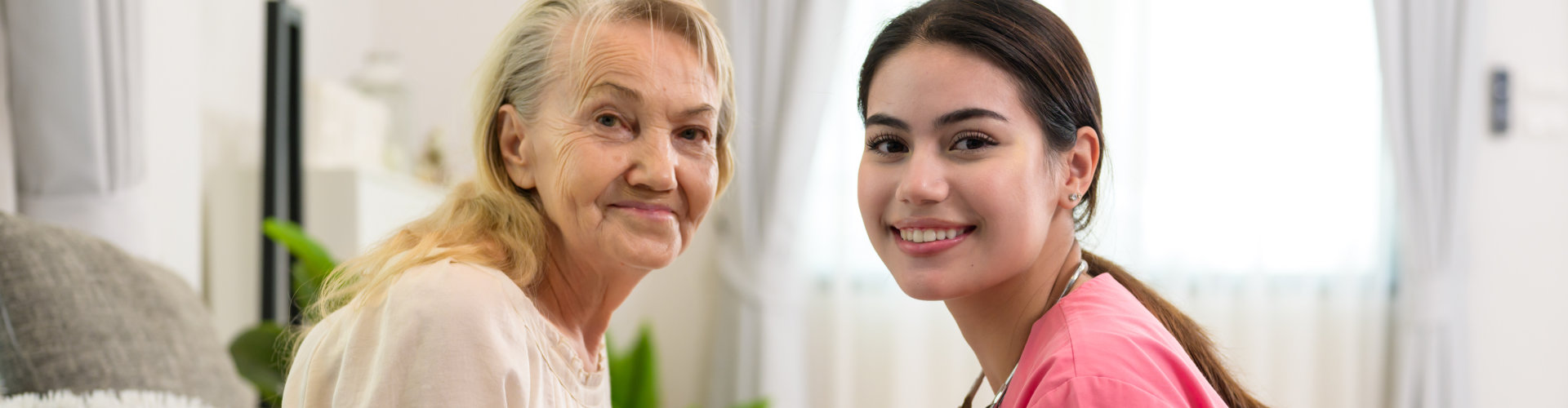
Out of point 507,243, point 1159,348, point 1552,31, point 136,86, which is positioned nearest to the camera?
point 1159,348

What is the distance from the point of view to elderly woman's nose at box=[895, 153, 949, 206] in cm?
104

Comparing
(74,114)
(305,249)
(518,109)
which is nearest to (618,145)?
(518,109)

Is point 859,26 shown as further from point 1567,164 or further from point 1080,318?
point 1080,318

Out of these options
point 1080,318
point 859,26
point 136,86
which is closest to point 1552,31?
point 859,26

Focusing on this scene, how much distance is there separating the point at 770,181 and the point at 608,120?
282 cm

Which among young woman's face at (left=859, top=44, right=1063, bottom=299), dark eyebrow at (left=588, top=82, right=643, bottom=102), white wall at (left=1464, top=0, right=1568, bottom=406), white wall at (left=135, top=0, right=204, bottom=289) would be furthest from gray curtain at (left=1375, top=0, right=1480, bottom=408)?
white wall at (left=135, top=0, right=204, bottom=289)

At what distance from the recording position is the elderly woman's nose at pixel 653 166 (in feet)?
3.64

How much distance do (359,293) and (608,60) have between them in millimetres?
343

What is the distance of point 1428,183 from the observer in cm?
381

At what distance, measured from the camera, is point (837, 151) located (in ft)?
13.0

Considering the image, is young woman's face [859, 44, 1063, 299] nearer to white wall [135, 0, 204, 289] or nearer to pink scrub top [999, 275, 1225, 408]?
pink scrub top [999, 275, 1225, 408]

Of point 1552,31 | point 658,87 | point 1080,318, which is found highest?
point 1552,31

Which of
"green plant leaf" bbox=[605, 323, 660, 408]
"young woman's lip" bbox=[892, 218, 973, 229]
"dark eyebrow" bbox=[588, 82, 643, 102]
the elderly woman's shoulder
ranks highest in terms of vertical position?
"dark eyebrow" bbox=[588, 82, 643, 102]

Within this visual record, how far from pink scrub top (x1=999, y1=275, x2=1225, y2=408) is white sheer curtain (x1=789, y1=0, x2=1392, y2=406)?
9.62 ft
